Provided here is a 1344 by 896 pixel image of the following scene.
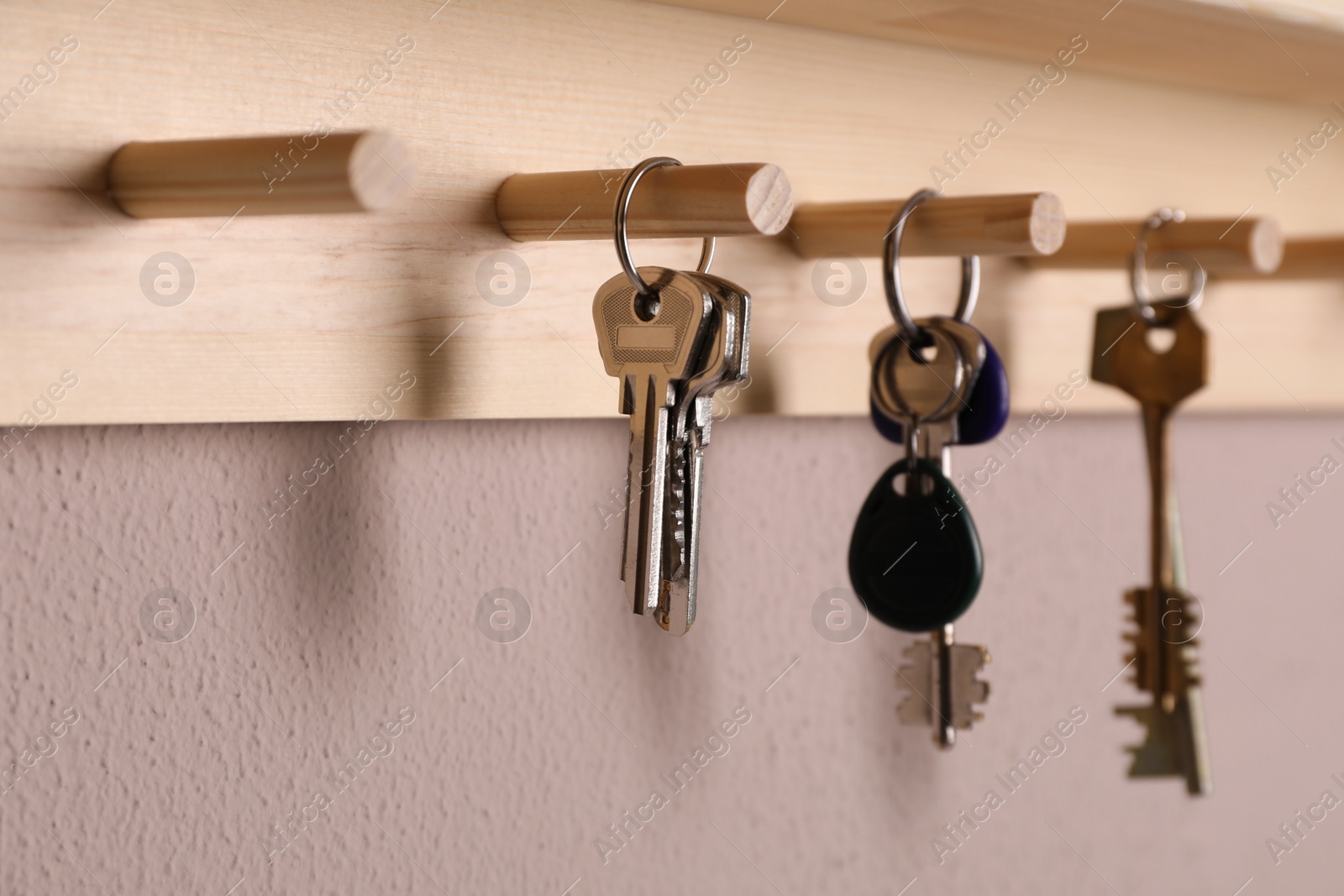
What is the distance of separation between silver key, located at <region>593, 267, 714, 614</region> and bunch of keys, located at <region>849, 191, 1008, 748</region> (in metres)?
0.12

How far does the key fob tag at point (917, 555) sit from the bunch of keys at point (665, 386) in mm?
109

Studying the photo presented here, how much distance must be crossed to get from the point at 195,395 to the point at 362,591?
0.11m

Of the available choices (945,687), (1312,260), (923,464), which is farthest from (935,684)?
(1312,260)

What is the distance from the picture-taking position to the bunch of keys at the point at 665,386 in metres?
0.43

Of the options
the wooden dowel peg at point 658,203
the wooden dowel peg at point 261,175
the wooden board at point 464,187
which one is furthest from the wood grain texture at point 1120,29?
the wooden dowel peg at point 261,175

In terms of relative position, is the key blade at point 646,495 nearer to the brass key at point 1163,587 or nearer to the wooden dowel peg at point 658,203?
the wooden dowel peg at point 658,203

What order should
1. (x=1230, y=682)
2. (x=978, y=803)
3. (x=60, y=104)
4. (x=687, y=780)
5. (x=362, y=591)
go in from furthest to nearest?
(x=1230, y=682) → (x=978, y=803) → (x=687, y=780) → (x=362, y=591) → (x=60, y=104)

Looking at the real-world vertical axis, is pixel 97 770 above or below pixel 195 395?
below

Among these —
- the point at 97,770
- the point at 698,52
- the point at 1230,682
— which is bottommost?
the point at 97,770

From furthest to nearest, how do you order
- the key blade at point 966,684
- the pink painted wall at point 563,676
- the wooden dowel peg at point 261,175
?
the key blade at point 966,684 → the pink painted wall at point 563,676 → the wooden dowel peg at point 261,175

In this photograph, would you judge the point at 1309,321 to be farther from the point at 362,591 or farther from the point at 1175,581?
the point at 362,591

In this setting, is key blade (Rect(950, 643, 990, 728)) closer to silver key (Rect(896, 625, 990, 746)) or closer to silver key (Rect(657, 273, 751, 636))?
silver key (Rect(896, 625, 990, 746))

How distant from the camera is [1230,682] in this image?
85 centimetres

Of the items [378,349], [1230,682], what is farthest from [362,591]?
[1230,682]
